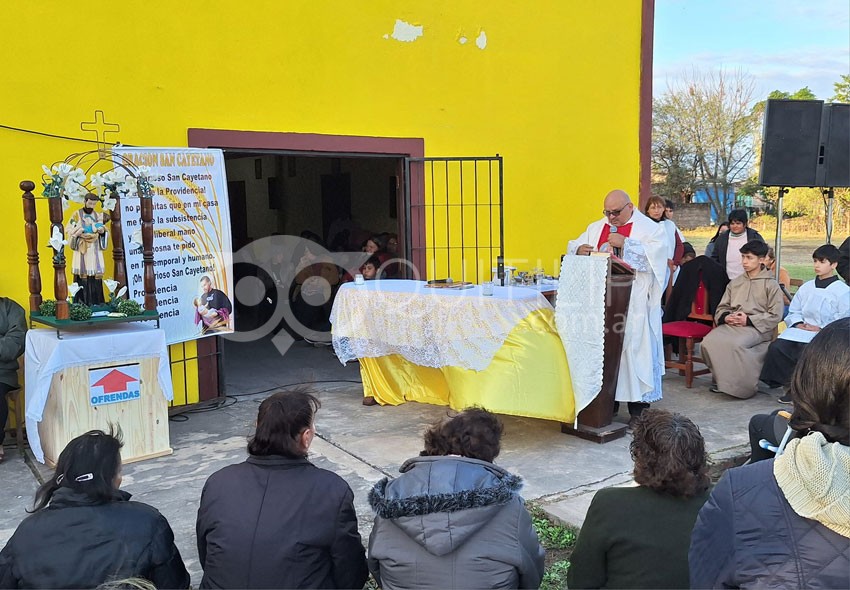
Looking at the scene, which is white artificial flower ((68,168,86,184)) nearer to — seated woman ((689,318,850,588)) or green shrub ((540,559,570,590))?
green shrub ((540,559,570,590))

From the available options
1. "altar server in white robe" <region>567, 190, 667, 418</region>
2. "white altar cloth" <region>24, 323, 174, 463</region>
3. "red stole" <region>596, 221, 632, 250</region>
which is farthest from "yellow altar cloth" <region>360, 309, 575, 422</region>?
"white altar cloth" <region>24, 323, 174, 463</region>

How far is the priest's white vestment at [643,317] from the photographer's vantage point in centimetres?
529

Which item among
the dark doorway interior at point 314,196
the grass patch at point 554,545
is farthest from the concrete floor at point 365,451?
the dark doorway interior at point 314,196

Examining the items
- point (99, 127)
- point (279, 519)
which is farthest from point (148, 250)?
point (279, 519)

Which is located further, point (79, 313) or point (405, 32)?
point (405, 32)

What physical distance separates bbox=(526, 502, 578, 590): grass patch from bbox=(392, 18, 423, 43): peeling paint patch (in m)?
4.59

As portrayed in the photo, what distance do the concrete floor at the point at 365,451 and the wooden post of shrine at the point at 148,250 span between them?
3.30 feet

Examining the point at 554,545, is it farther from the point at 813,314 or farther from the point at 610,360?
the point at 813,314

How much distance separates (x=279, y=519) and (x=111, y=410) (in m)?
2.83

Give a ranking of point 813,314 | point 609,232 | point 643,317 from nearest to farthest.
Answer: point 643,317
point 609,232
point 813,314

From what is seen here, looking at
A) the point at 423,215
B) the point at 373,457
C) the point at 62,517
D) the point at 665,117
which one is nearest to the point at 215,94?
the point at 423,215

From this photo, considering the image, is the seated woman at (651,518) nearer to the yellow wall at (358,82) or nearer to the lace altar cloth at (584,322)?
the lace altar cloth at (584,322)

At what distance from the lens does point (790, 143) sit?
757cm

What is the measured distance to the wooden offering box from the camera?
4570mm
